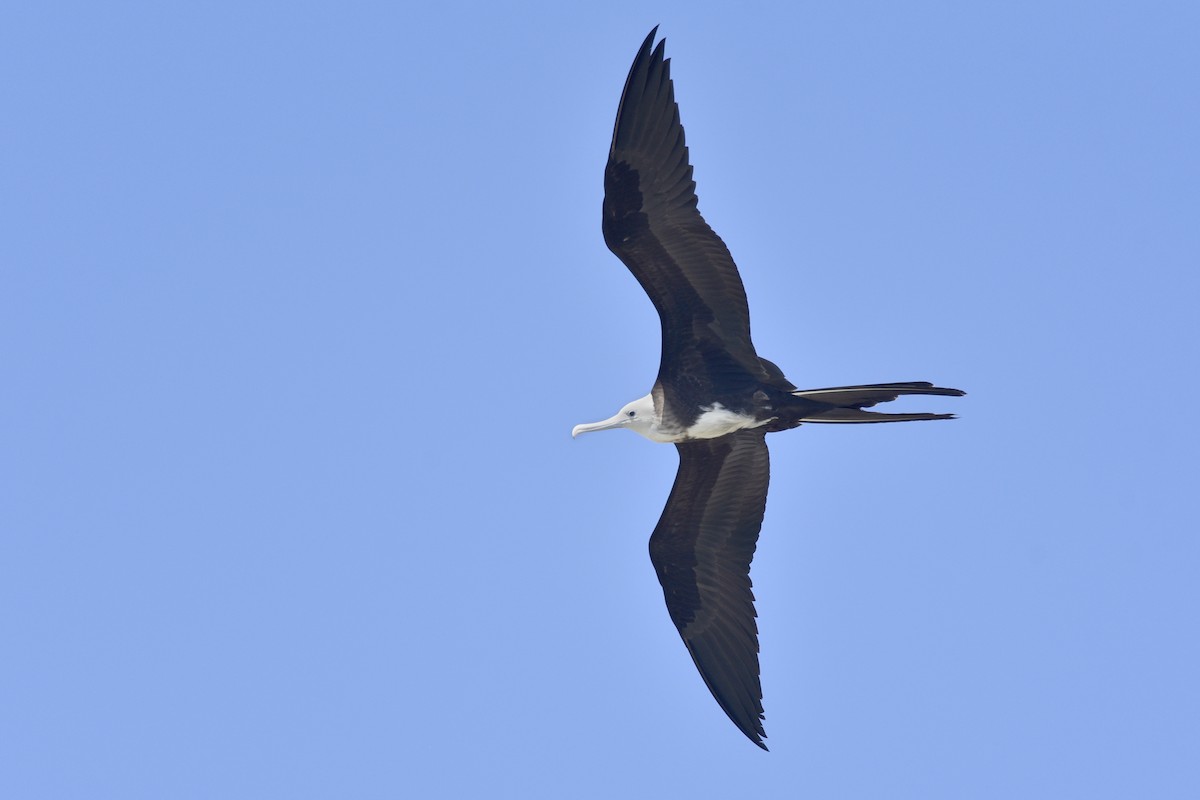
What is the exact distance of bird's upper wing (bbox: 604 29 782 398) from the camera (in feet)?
32.7

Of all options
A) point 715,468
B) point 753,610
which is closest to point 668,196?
point 715,468

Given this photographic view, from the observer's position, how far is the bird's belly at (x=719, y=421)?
10.6 metres

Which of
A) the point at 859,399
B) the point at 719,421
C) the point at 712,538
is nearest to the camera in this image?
the point at 859,399

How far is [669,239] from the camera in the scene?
33.5ft

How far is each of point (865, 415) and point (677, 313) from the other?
134 cm

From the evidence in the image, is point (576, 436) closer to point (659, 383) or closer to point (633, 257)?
point (659, 383)

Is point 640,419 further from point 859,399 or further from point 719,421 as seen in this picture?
point 859,399

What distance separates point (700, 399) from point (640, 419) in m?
0.45

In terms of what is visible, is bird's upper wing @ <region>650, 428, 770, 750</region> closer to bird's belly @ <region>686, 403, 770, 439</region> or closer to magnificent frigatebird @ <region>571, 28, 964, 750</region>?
magnificent frigatebird @ <region>571, 28, 964, 750</region>

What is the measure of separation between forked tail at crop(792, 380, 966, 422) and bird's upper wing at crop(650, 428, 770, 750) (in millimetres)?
799

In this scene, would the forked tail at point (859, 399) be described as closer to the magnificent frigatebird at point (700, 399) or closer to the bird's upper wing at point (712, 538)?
the magnificent frigatebird at point (700, 399)

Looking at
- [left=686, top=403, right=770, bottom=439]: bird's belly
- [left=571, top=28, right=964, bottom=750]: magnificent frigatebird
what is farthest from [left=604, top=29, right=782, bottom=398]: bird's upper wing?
[left=686, top=403, right=770, bottom=439]: bird's belly

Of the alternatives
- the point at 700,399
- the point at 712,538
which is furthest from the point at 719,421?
the point at 712,538

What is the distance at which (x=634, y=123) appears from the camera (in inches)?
392
